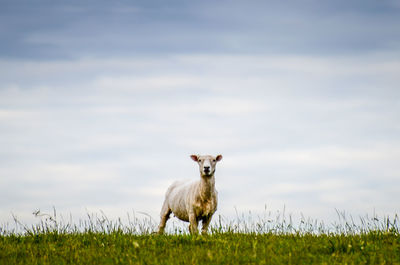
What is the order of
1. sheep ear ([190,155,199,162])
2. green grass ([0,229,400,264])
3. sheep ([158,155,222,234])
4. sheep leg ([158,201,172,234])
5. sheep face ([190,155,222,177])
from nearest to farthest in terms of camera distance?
green grass ([0,229,400,264]), sheep face ([190,155,222,177]), sheep ([158,155,222,234]), sheep ear ([190,155,199,162]), sheep leg ([158,201,172,234])

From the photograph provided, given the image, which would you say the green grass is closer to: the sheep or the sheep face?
the sheep face

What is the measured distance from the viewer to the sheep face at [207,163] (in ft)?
48.6

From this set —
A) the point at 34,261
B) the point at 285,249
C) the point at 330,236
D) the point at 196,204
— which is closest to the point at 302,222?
the point at 330,236

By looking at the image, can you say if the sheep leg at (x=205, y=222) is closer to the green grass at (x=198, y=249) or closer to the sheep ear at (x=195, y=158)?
the sheep ear at (x=195, y=158)

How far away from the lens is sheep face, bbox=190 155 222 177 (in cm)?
1483

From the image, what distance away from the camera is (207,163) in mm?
14852

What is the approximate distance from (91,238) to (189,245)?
2335 mm

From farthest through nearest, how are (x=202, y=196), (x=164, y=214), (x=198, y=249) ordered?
(x=164, y=214)
(x=202, y=196)
(x=198, y=249)

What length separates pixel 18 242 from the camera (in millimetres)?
11094

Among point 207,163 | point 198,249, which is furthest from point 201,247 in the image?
point 207,163

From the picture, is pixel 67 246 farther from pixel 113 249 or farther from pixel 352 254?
pixel 352 254

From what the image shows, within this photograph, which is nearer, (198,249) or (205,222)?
(198,249)

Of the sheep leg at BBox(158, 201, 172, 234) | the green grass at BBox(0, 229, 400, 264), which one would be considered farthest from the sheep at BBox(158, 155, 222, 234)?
the green grass at BBox(0, 229, 400, 264)

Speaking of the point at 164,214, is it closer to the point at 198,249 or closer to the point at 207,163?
the point at 207,163
